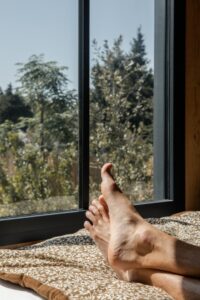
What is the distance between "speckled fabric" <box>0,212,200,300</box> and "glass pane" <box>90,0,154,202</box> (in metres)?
0.93

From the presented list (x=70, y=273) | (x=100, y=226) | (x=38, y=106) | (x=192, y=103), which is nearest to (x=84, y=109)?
(x=38, y=106)

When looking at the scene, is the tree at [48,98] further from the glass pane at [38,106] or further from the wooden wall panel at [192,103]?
the wooden wall panel at [192,103]

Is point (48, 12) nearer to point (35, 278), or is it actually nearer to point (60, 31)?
point (60, 31)

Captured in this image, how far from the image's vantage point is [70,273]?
1.49 metres

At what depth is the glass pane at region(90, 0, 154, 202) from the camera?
2.88 meters

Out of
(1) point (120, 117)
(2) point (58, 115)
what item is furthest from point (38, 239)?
(1) point (120, 117)

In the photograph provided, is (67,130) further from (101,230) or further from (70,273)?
(70,273)

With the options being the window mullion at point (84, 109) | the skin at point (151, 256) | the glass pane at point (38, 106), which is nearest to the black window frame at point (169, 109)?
the window mullion at point (84, 109)

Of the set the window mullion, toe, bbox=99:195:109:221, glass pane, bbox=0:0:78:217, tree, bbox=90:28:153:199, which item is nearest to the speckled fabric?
toe, bbox=99:195:109:221

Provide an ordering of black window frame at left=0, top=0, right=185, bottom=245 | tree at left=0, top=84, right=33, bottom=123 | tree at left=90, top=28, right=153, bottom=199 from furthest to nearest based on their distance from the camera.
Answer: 1. black window frame at left=0, top=0, right=185, bottom=245
2. tree at left=90, top=28, right=153, bottom=199
3. tree at left=0, top=84, right=33, bottom=123

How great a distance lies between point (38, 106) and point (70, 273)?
128 centimetres

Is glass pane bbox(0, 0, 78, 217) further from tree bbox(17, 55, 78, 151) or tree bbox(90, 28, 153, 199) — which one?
tree bbox(90, 28, 153, 199)

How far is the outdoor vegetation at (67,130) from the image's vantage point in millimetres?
2516

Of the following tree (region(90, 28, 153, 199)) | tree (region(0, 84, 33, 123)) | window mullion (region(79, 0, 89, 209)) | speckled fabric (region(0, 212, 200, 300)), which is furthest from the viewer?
tree (region(90, 28, 153, 199))
